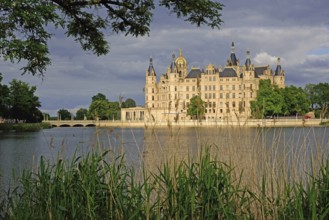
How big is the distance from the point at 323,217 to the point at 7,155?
1615 centimetres

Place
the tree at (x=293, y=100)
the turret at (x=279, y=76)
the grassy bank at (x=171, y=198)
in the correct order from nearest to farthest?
the grassy bank at (x=171, y=198), the tree at (x=293, y=100), the turret at (x=279, y=76)

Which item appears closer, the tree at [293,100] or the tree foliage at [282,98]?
the tree foliage at [282,98]

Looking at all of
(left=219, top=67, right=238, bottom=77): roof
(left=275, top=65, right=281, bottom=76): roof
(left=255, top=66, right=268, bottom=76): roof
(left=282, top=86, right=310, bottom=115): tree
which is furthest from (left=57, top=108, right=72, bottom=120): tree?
(left=282, top=86, right=310, bottom=115): tree

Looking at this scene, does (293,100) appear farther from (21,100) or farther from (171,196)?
(171,196)

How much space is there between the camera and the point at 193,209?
3.61 meters

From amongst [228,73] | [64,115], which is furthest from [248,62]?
[64,115]

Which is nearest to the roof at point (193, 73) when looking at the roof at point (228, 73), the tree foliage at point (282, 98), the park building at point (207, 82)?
the park building at point (207, 82)

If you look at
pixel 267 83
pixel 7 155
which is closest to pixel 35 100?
pixel 267 83

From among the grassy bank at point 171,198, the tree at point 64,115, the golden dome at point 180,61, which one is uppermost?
the golden dome at point 180,61

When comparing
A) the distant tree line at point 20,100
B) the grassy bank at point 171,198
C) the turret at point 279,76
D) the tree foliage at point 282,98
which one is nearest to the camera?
the grassy bank at point 171,198

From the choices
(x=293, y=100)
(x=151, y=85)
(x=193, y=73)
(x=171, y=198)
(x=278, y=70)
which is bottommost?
(x=171, y=198)

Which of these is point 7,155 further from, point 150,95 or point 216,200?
point 150,95

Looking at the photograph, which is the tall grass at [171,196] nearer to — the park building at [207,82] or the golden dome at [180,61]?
the park building at [207,82]

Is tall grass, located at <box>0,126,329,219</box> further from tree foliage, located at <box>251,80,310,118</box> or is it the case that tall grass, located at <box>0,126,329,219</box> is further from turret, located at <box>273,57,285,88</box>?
turret, located at <box>273,57,285,88</box>
